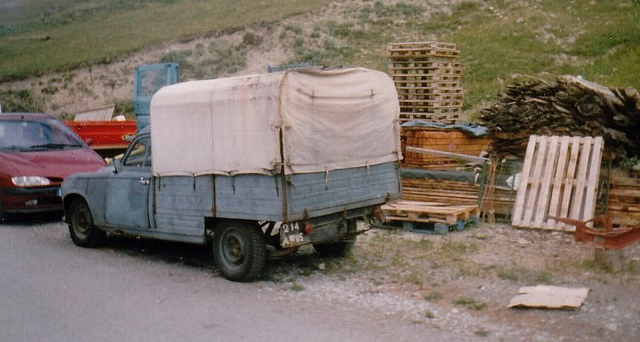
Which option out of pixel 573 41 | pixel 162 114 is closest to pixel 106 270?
pixel 162 114

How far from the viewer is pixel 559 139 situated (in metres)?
11.1

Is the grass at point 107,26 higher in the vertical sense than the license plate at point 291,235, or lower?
higher

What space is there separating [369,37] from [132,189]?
3057 centimetres

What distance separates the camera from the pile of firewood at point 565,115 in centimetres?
1074

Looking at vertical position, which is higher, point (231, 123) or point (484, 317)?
point (231, 123)

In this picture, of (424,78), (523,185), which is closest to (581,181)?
(523,185)

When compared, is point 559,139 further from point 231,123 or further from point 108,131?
point 108,131

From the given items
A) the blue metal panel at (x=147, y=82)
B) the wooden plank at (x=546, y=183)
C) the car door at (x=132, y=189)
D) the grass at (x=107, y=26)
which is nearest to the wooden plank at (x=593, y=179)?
the wooden plank at (x=546, y=183)

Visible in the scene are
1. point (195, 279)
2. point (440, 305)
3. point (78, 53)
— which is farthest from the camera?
point (78, 53)

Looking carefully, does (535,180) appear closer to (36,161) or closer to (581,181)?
(581,181)

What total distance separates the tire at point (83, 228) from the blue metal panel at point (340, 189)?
4053 mm

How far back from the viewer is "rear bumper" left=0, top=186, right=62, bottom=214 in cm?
1145

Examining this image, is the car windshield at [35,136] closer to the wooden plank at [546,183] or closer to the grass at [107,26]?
the wooden plank at [546,183]

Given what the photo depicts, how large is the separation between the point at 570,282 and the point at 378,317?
258 centimetres
